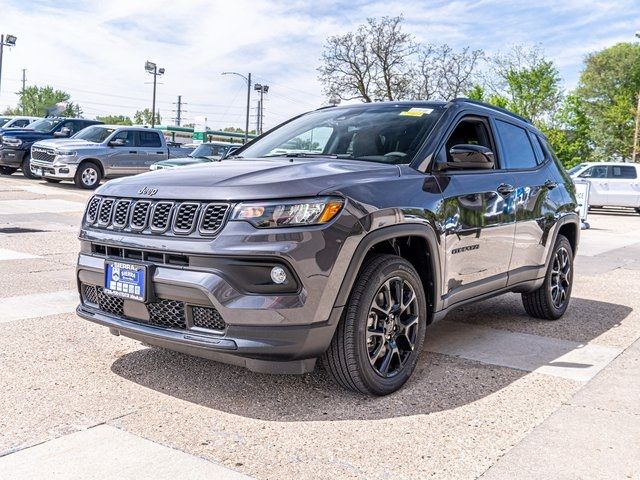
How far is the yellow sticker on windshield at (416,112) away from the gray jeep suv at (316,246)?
0.01m

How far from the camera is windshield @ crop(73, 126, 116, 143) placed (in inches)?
781

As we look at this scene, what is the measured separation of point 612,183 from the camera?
22406mm

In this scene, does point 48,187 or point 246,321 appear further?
point 48,187

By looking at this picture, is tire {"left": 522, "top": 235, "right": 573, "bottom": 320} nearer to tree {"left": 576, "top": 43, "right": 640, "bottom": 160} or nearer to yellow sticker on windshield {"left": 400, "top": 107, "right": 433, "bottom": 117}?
yellow sticker on windshield {"left": 400, "top": 107, "right": 433, "bottom": 117}

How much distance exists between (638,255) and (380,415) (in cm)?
955

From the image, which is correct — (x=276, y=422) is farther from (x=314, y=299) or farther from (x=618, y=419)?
(x=618, y=419)

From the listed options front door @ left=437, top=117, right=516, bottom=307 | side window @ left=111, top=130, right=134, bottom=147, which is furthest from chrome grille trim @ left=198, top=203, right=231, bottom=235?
side window @ left=111, top=130, right=134, bottom=147

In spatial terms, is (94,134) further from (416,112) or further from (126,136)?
(416,112)

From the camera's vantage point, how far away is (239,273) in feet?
10.7

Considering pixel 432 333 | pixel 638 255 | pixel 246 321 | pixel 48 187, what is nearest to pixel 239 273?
pixel 246 321

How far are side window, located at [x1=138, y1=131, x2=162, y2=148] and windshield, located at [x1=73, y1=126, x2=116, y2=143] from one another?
797 millimetres

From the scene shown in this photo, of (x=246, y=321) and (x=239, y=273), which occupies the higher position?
(x=239, y=273)

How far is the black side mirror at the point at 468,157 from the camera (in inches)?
168

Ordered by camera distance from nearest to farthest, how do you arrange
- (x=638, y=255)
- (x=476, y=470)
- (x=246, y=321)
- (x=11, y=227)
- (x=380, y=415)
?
(x=476, y=470), (x=246, y=321), (x=380, y=415), (x=11, y=227), (x=638, y=255)
